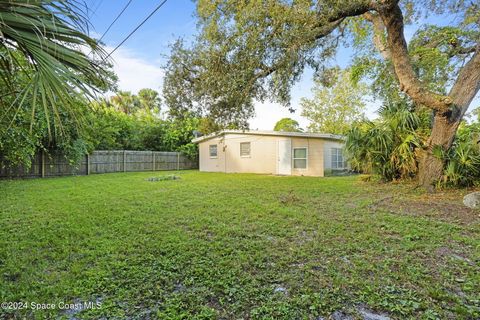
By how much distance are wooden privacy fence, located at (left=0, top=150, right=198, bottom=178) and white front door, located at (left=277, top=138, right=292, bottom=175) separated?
8075 mm

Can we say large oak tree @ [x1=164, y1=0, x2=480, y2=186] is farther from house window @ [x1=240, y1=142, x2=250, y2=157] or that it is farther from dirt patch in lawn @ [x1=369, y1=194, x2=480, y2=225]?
house window @ [x1=240, y1=142, x2=250, y2=157]

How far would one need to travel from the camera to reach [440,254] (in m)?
2.90

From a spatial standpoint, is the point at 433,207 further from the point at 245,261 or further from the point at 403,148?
the point at 245,261

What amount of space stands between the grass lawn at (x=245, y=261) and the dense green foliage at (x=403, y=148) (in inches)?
55.4

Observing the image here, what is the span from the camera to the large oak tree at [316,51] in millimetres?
4836

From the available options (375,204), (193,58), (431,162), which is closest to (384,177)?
(431,162)

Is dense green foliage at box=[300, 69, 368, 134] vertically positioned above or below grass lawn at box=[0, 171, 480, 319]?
above

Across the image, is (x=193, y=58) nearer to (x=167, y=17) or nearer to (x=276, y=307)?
(x=167, y=17)

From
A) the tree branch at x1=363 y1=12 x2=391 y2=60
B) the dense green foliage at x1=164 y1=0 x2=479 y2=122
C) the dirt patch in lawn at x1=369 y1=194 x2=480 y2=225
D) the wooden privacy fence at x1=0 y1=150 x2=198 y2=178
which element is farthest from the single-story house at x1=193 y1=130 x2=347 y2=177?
the dirt patch in lawn at x1=369 y1=194 x2=480 y2=225

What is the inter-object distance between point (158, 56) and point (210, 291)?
825cm

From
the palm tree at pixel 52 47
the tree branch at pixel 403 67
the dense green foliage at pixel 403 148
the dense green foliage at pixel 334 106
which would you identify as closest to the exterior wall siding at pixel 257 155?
the dense green foliage at pixel 403 148

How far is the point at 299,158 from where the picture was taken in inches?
542

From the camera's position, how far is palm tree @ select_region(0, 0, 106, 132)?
139 cm

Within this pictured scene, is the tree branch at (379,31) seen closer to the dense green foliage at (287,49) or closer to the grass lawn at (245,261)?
the dense green foliage at (287,49)
